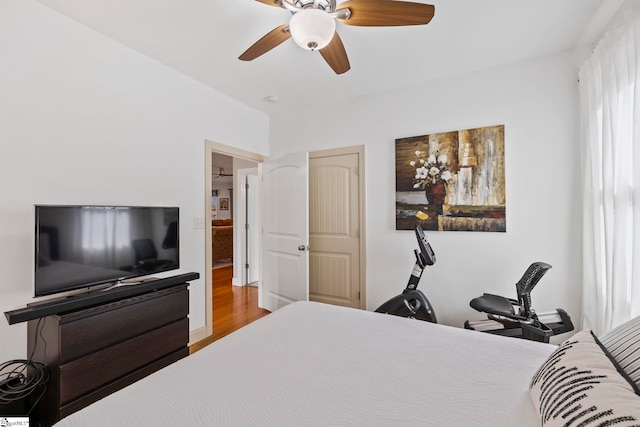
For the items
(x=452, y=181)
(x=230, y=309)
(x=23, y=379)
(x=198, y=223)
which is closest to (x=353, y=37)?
(x=452, y=181)

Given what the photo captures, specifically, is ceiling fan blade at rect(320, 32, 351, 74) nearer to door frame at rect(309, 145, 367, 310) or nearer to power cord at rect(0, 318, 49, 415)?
door frame at rect(309, 145, 367, 310)

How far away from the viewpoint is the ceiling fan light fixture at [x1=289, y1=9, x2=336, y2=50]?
1428 millimetres

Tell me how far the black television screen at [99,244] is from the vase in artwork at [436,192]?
2368 mm

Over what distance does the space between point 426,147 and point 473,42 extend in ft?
3.14

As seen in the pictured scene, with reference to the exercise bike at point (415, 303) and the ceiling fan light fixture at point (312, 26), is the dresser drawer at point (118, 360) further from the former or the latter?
the ceiling fan light fixture at point (312, 26)

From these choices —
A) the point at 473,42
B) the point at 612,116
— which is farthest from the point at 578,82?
the point at 473,42

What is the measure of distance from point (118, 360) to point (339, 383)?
1.57 meters

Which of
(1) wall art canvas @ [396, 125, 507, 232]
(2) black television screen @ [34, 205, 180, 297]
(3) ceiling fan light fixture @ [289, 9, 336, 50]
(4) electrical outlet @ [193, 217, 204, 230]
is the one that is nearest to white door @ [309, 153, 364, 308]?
(1) wall art canvas @ [396, 125, 507, 232]

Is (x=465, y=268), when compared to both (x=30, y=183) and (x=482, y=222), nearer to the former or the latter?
(x=482, y=222)

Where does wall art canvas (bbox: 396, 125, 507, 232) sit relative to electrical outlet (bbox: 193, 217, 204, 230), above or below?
above

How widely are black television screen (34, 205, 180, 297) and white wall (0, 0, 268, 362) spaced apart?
0.28 m

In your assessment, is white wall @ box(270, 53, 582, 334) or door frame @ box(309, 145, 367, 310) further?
door frame @ box(309, 145, 367, 310)

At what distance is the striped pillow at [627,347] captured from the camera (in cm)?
79

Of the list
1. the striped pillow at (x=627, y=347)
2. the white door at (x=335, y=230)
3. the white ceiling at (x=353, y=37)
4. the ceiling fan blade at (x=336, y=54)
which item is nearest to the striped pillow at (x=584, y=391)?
the striped pillow at (x=627, y=347)
